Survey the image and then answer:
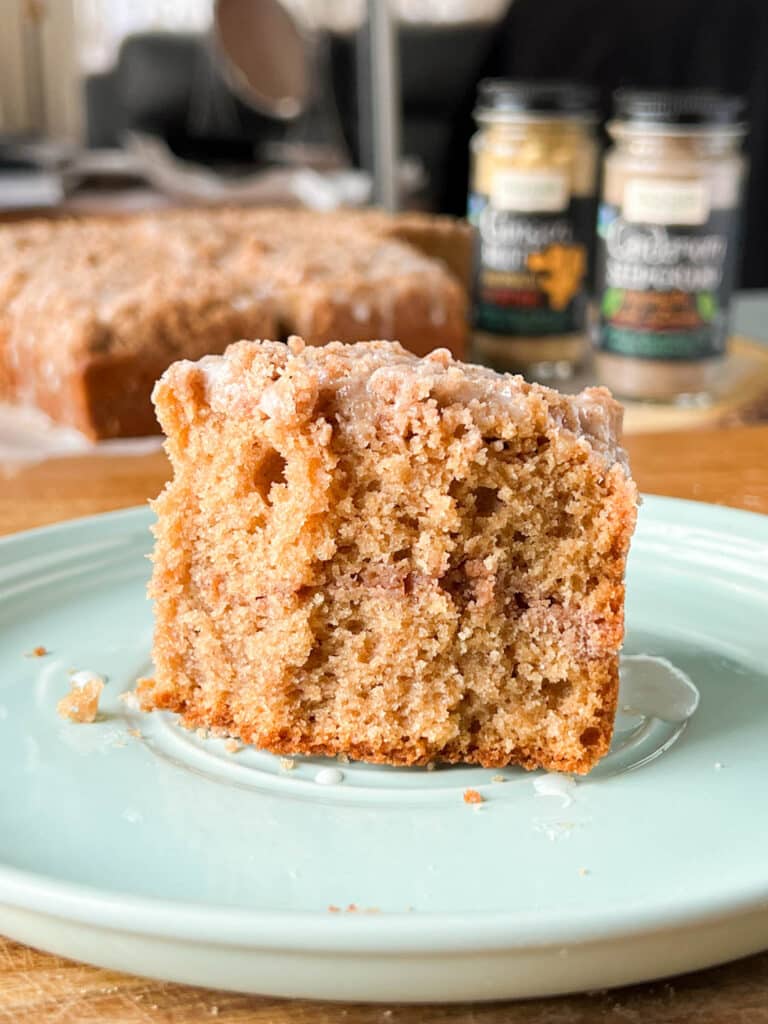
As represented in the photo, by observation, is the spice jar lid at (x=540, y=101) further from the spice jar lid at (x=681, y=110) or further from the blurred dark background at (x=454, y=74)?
the blurred dark background at (x=454, y=74)

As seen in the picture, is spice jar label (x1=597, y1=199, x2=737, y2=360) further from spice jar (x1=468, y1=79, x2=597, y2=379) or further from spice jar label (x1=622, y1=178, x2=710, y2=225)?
spice jar (x1=468, y1=79, x2=597, y2=379)

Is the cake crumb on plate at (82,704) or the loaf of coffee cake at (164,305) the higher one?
the loaf of coffee cake at (164,305)

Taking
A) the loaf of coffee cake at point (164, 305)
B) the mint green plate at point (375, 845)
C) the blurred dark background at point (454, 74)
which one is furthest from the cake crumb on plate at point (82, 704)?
the blurred dark background at point (454, 74)

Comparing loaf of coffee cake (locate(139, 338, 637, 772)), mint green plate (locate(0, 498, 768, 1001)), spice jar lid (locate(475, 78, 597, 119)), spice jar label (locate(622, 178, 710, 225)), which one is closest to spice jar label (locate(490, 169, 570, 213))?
spice jar lid (locate(475, 78, 597, 119))

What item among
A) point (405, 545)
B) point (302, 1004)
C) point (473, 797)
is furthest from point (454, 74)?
point (302, 1004)

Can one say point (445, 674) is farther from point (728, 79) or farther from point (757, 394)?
point (728, 79)
